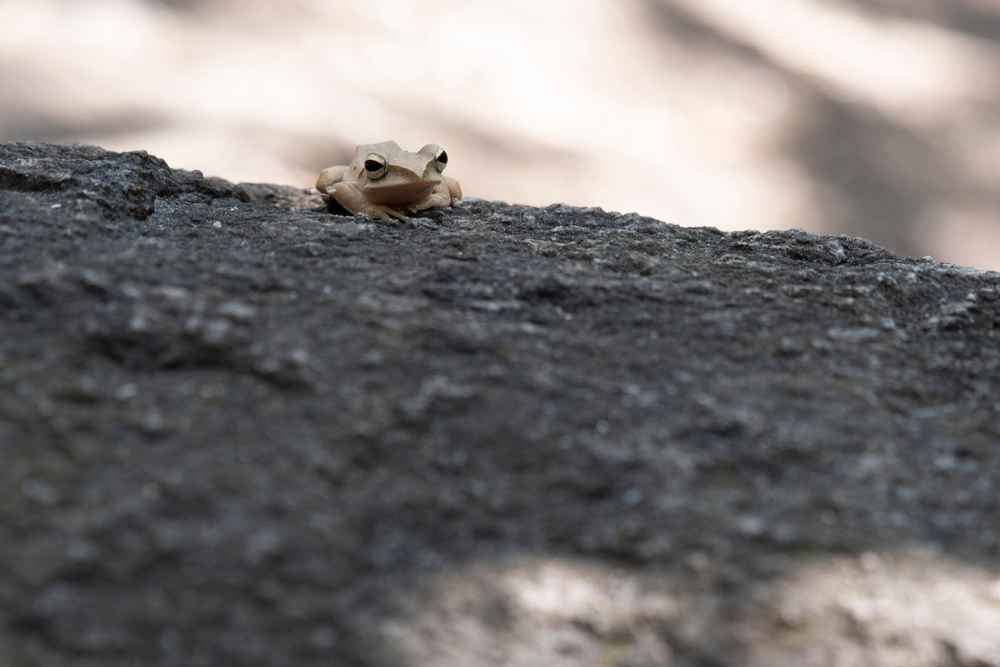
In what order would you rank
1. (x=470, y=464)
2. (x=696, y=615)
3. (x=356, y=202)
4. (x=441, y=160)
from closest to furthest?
(x=696, y=615), (x=470, y=464), (x=356, y=202), (x=441, y=160)

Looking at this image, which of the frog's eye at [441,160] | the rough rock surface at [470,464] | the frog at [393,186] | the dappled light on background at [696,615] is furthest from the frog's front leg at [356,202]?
the dappled light on background at [696,615]

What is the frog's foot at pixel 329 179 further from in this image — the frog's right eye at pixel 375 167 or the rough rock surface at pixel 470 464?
the rough rock surface at pixel 470 464

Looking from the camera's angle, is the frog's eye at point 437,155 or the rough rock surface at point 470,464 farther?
the frog's eye at point 437,155

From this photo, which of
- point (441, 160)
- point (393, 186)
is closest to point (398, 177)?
point (393, 186)

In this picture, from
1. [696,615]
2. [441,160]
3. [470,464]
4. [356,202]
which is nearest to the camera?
[696,615]

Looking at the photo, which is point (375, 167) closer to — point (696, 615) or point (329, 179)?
point (329, 179)

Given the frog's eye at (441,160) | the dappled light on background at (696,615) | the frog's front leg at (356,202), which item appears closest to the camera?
the dappled light on background at (696,615)

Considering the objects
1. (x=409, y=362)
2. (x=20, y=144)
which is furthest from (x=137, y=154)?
(x=409, y=362)

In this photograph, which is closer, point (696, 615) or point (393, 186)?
point (696, 615)

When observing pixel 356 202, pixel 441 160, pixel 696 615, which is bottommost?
pixel 696 615
